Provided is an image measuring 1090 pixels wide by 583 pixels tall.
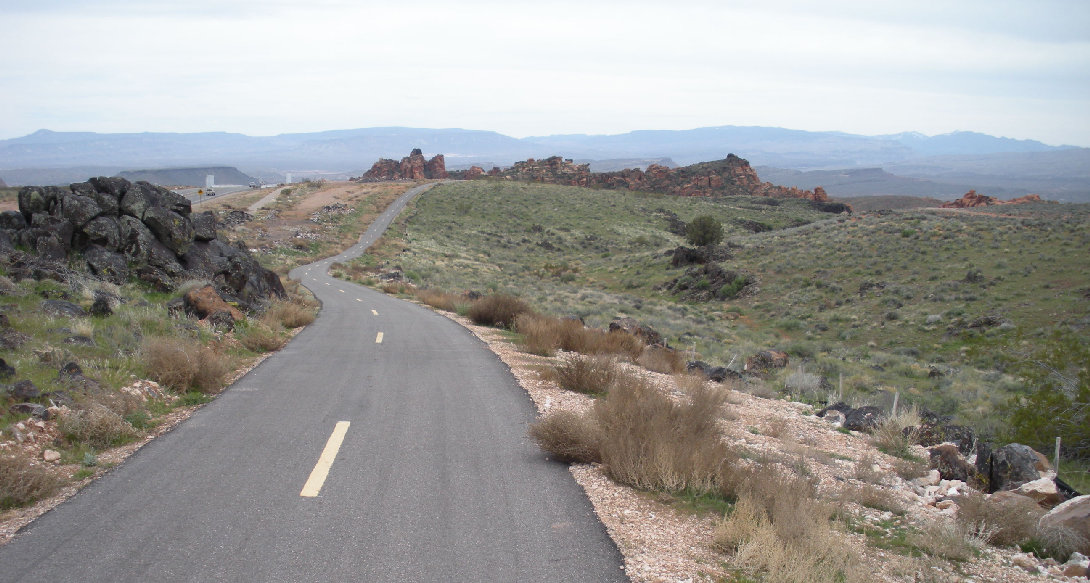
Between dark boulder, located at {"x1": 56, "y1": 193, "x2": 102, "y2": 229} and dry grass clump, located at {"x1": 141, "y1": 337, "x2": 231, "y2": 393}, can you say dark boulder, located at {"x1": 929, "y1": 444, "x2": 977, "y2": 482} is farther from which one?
dark boulder, located at {"x1": 56, "y1": 193, "x2": 102, "y2": 229}

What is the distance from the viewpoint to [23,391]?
24.5 feet

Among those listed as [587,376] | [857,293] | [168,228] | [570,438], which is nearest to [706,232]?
[857,293]

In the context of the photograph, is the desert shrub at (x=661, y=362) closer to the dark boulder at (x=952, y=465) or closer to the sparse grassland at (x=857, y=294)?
the sparse grassland at (x=857, y=294)

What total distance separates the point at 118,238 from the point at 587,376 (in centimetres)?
1316

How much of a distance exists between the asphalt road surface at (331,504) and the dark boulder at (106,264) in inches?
325

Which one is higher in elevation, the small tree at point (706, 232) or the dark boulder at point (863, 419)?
the small tree at point (706, 232)

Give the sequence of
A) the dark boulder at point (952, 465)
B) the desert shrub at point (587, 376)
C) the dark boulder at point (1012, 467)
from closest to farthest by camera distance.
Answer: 1. the dark boulder at point (1012, 467)
2. the dark boulder at point (952, 465)
3. the desert shrub at point (587, 376)

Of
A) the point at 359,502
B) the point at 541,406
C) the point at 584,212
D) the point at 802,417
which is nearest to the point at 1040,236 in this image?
the point at 802,417

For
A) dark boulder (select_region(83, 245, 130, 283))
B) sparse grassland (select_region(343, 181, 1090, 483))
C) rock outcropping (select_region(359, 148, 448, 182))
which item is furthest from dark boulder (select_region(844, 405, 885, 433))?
rock outcropping (select_region(359, 148, 448, 182))

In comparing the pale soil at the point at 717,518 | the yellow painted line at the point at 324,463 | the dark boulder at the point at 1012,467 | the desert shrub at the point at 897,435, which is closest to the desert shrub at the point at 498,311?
the pale soil at the point at 717,518

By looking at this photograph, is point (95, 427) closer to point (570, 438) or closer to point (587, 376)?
point (570, 438)

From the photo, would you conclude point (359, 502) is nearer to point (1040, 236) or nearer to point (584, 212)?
point (1040, 236)

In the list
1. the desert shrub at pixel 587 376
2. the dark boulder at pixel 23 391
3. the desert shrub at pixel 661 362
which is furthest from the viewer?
the desert shrub at pixel 661 362

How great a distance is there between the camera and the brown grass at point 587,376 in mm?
10422
